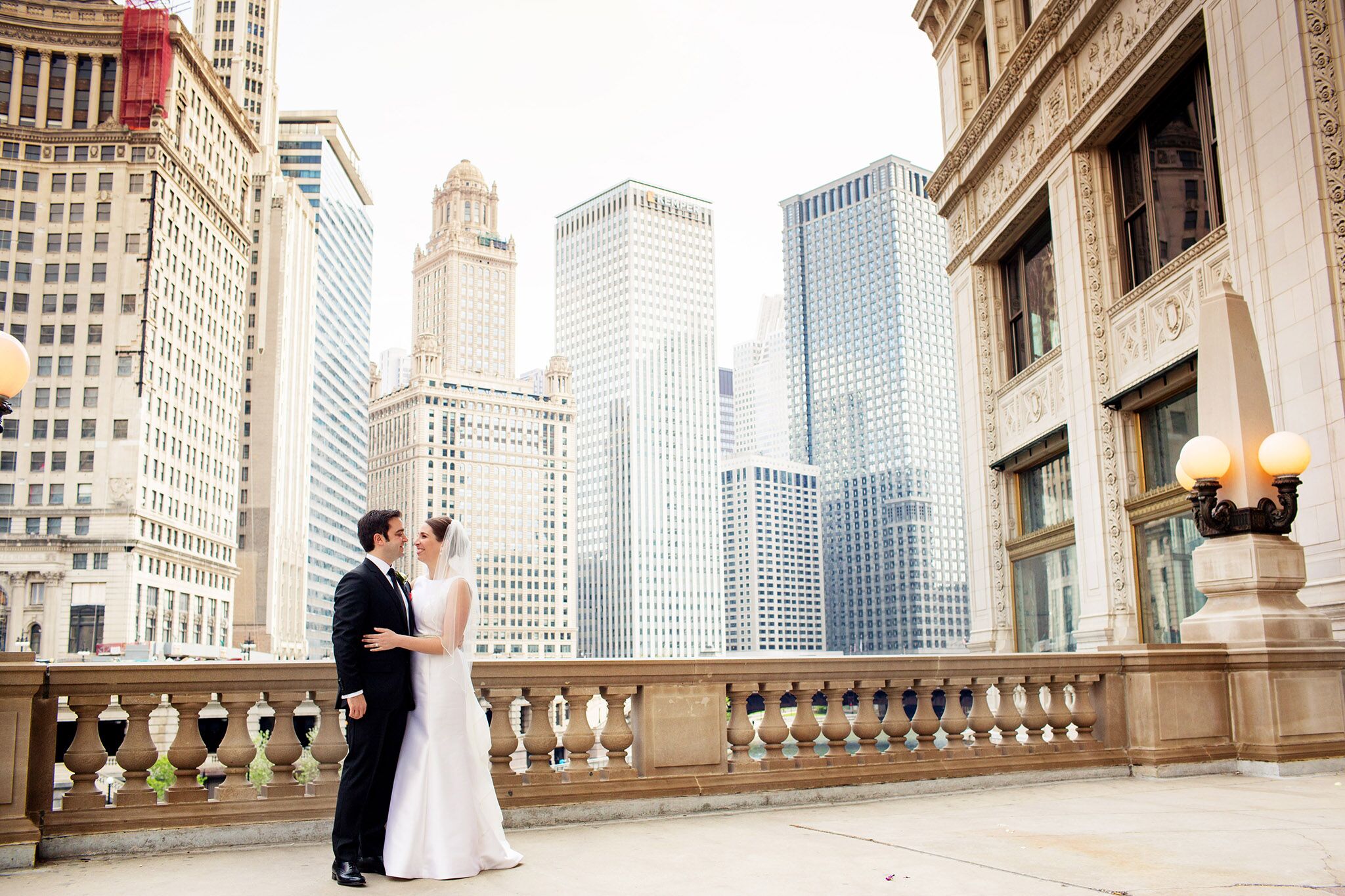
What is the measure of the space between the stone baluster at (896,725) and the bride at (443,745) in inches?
159

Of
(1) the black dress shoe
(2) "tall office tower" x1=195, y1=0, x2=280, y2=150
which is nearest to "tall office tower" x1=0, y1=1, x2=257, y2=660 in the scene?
(2) "tall office tower" x1=195, y1=0, x2=280, y2=150

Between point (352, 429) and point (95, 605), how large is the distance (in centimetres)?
10046

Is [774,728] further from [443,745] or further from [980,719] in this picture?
[443,745]

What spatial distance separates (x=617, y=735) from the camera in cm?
901

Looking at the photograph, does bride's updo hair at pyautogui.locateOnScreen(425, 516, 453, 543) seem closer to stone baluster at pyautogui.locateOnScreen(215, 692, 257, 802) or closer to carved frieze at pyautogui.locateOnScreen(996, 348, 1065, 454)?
stone baluster at pyautogui.locateOnScreen(215, 692, 257, 802)

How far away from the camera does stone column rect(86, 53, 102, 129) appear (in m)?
101

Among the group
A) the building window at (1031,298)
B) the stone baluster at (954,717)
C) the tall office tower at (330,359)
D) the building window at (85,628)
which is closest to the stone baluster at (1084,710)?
the stone baluster at (954,717)

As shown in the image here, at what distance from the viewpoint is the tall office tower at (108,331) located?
89.6 meters

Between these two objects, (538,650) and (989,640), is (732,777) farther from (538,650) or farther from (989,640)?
(538,650)

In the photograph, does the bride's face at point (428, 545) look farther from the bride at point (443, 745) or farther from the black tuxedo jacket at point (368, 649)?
the black tuxedo jacket at point (368, 649)

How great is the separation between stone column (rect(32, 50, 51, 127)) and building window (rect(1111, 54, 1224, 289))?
345 ft

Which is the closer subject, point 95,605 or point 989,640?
point 989,640

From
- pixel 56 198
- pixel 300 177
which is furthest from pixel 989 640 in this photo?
pixel 300 177

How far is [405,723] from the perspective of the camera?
7238 millimetres
